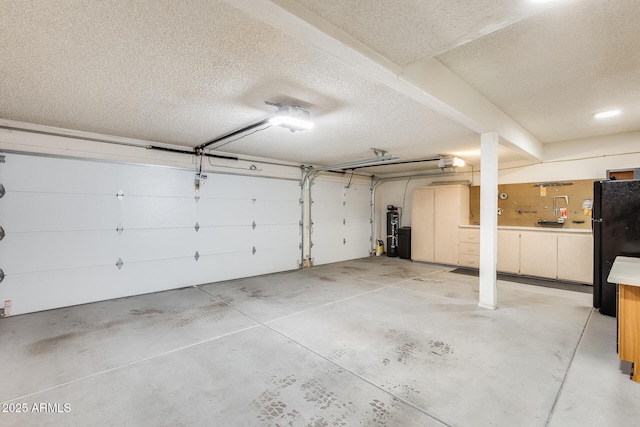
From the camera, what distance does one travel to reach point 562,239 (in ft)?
16.4

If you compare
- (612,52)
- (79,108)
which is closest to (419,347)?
(612,52)

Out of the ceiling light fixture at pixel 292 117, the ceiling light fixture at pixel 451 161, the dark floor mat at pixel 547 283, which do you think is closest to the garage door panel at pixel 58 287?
the ceiling light fixture at pixel 292 117

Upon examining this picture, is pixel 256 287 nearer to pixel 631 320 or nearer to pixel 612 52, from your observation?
pixel 631 320

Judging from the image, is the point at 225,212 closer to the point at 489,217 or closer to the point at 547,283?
the point at 489,217

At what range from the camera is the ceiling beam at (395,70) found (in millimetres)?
1393

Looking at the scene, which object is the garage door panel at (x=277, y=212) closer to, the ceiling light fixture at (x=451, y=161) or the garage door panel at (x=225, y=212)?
the garage door panel at (x=225, y=212)

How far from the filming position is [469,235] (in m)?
6.26

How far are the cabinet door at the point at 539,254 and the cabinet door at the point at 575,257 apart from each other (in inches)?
3.3

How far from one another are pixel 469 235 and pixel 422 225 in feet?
3.75

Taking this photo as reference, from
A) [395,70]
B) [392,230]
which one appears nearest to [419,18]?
[395,70]

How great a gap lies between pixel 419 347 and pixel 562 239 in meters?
4.25

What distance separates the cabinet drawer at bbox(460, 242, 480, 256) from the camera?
6.18 meters

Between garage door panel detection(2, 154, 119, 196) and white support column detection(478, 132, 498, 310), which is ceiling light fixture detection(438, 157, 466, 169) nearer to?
white support column detection(478, 132, 498, 310)

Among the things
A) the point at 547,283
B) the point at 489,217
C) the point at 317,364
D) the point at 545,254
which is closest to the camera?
the point at 317,364
